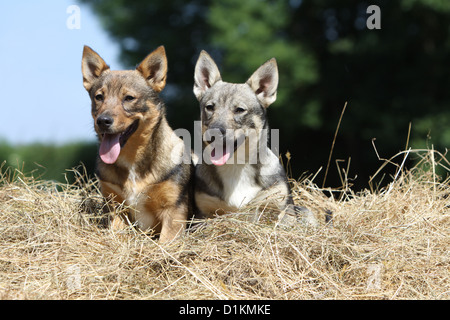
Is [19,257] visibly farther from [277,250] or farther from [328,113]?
[328,113]

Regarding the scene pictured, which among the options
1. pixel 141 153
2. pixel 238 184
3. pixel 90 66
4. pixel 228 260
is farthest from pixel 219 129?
pixel 90 66

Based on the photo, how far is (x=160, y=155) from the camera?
509 centimetres

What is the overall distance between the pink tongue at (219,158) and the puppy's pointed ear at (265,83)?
0.82 m

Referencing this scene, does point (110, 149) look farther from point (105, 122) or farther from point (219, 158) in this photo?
point (219, 158)

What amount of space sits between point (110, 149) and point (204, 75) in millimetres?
1493

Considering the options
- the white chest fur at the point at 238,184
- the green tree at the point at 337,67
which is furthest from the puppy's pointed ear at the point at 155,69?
the green tree at the point at 337,67

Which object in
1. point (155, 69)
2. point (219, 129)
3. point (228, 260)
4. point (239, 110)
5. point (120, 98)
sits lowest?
point (228, 260)

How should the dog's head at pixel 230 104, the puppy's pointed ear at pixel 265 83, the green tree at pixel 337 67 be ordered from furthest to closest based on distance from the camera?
1. the green tree at pixel 337 67
2. the puppy's pointed ear at pixel 265 83
3. the dog's head at pixel 230 104

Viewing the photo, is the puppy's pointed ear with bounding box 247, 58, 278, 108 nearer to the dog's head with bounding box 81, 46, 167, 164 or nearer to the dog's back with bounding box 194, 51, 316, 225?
the dog's back with bounding box 194, 51, 316, 225

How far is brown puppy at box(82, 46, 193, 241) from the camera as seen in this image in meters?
4.80

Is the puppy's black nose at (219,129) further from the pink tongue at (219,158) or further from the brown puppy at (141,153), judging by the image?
the brown puppy at (141,153)

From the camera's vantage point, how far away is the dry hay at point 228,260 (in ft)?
12.3

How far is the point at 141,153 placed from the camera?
5.00 m

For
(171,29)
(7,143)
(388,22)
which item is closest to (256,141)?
(388,22)
